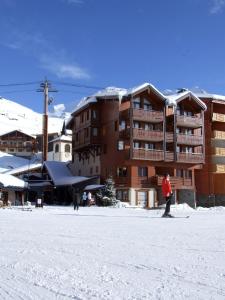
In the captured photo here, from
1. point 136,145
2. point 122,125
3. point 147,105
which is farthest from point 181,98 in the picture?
point 136,145

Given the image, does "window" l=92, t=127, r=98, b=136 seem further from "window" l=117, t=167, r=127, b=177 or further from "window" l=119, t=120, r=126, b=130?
"window" l=117, t=167, r=127, b=177

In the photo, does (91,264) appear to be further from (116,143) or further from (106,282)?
(116,143)

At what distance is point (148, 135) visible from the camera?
153 ft

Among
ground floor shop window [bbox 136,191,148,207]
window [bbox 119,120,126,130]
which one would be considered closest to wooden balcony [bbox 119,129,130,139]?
window [bbox 119,120,126,130]

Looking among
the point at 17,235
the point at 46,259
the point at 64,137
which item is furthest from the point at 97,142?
the point at 46,259

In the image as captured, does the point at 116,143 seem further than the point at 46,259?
Yes

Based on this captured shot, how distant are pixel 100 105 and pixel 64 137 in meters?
21.6

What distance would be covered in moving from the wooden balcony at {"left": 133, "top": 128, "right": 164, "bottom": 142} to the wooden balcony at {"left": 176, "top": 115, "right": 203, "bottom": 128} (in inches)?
119

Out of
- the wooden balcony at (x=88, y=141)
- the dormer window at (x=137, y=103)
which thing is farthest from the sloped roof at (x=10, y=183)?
the dormer window at (x=137, y=103)

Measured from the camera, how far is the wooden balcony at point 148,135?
151 feet

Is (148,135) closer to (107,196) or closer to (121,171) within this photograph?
(121,171)

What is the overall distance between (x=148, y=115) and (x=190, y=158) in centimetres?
676

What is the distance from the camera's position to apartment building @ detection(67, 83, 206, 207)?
46.5m

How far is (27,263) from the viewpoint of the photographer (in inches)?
257
